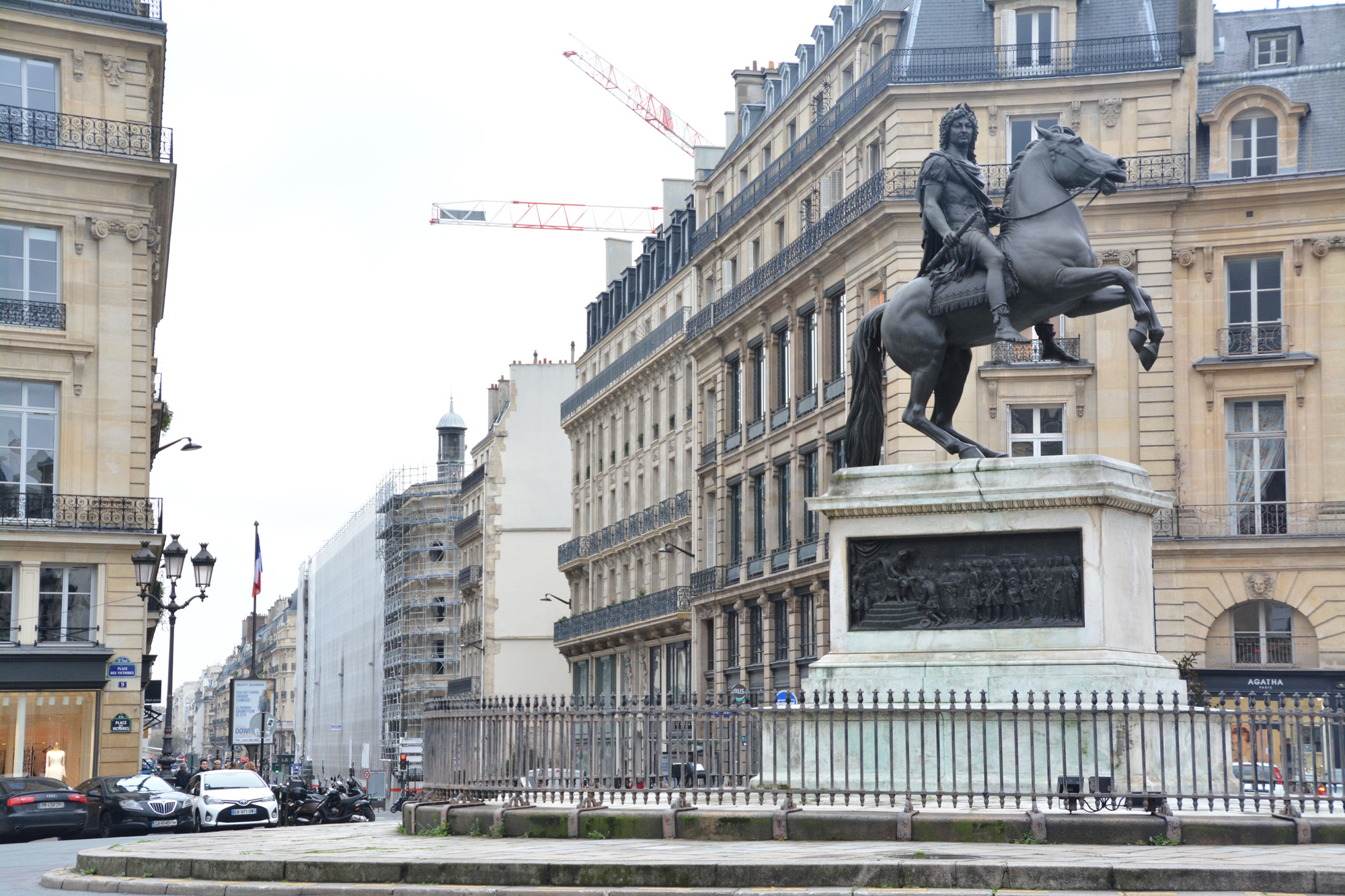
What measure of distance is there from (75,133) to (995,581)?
1174 inches

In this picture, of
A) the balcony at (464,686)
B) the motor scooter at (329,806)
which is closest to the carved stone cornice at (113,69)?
the motor scooter at (329,806)

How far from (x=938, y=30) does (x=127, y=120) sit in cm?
1924

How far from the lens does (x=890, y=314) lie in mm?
18062

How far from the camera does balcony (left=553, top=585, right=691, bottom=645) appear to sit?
60.9 meters

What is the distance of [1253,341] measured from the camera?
45.0m

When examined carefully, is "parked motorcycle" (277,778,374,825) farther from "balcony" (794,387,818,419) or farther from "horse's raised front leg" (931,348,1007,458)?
"balcony" (794,387,818,419)

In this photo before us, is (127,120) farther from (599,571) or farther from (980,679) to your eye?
(599,571)

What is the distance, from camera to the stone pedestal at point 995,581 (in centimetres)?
1633

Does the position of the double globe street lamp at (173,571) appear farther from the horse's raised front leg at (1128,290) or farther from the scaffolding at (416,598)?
the scaffolding at (416,598)

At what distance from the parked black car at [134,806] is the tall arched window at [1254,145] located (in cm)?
2896

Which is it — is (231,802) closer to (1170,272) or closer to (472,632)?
(1170,272)

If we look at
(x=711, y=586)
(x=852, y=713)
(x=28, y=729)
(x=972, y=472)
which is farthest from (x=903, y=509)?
(x=711, y=586)

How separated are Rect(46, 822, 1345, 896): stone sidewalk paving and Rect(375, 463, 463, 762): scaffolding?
7913 cm

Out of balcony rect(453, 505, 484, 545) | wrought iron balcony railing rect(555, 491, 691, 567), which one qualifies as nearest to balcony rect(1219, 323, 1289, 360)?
wrought iron balcony railing rect(555, 491, 691, 567)
